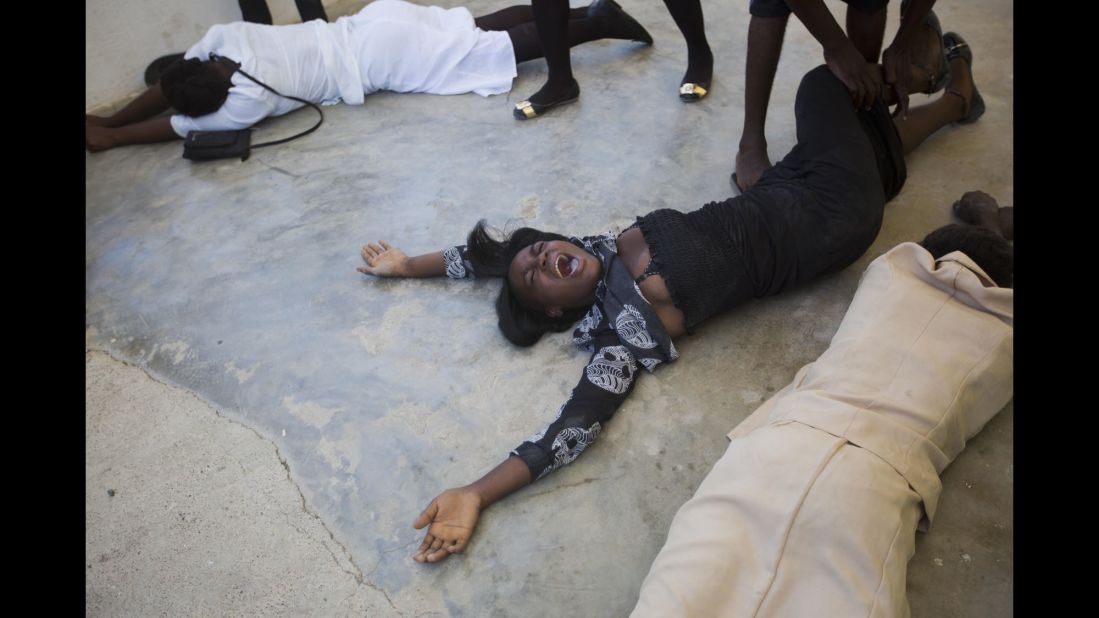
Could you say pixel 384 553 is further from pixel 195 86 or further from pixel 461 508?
pixel 195 86

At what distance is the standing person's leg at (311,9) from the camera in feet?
12.6

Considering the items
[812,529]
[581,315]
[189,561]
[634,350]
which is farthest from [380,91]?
[812,529]

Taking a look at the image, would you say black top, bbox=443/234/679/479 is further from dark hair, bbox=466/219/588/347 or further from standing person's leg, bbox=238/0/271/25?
standing person's leg, bbox=238/0/271/25

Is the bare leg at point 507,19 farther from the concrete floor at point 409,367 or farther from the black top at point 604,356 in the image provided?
the black top at point 604,356

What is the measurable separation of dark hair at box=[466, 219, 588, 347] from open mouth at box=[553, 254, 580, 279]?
0.11 meters

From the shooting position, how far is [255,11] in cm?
384

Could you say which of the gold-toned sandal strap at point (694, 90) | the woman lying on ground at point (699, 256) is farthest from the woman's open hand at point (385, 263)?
the gold-toned sandal strap at point (694, 90)

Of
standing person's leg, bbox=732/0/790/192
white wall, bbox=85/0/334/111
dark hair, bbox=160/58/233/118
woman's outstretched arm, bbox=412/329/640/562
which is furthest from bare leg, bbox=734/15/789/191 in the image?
white wall, bbox=85/0/334/111

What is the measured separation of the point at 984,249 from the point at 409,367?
156 centimetres

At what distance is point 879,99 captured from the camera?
2232 millimetres

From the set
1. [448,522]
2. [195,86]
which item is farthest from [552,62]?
[448,522]

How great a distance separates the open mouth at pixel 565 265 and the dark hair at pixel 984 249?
3.14 feet

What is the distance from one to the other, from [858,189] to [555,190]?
105 cm

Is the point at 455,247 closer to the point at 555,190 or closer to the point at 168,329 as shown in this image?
the point at 555,190
